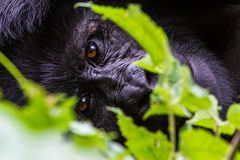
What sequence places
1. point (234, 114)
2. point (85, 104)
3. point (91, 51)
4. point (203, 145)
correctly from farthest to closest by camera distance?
point (91, 51) → point (85, 104) → point (234, 114) → point (203, 145)

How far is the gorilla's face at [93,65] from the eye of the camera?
249 cm

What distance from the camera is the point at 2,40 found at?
2.41 m

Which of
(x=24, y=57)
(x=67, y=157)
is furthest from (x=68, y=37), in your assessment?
(x=67, y=157)

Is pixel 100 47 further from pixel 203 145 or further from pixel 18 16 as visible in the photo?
pixel 203 145

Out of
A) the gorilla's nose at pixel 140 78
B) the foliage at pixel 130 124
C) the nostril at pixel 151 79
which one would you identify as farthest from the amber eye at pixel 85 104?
the foliage at pixel 130 124

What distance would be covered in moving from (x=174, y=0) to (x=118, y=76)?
60cm

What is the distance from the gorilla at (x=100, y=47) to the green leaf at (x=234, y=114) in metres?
1.56

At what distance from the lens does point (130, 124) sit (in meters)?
0.80

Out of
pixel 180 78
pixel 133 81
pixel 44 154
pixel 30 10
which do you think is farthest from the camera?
pixel 30 10

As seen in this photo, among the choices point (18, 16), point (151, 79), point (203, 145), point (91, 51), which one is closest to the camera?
point (203, 145)

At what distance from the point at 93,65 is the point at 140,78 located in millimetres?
542

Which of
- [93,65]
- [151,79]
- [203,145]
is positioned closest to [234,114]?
[203,145]

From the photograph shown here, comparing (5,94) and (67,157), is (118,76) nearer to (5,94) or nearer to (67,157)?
(5,94)

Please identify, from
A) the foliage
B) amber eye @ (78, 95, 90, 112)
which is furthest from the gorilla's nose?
the foliage
